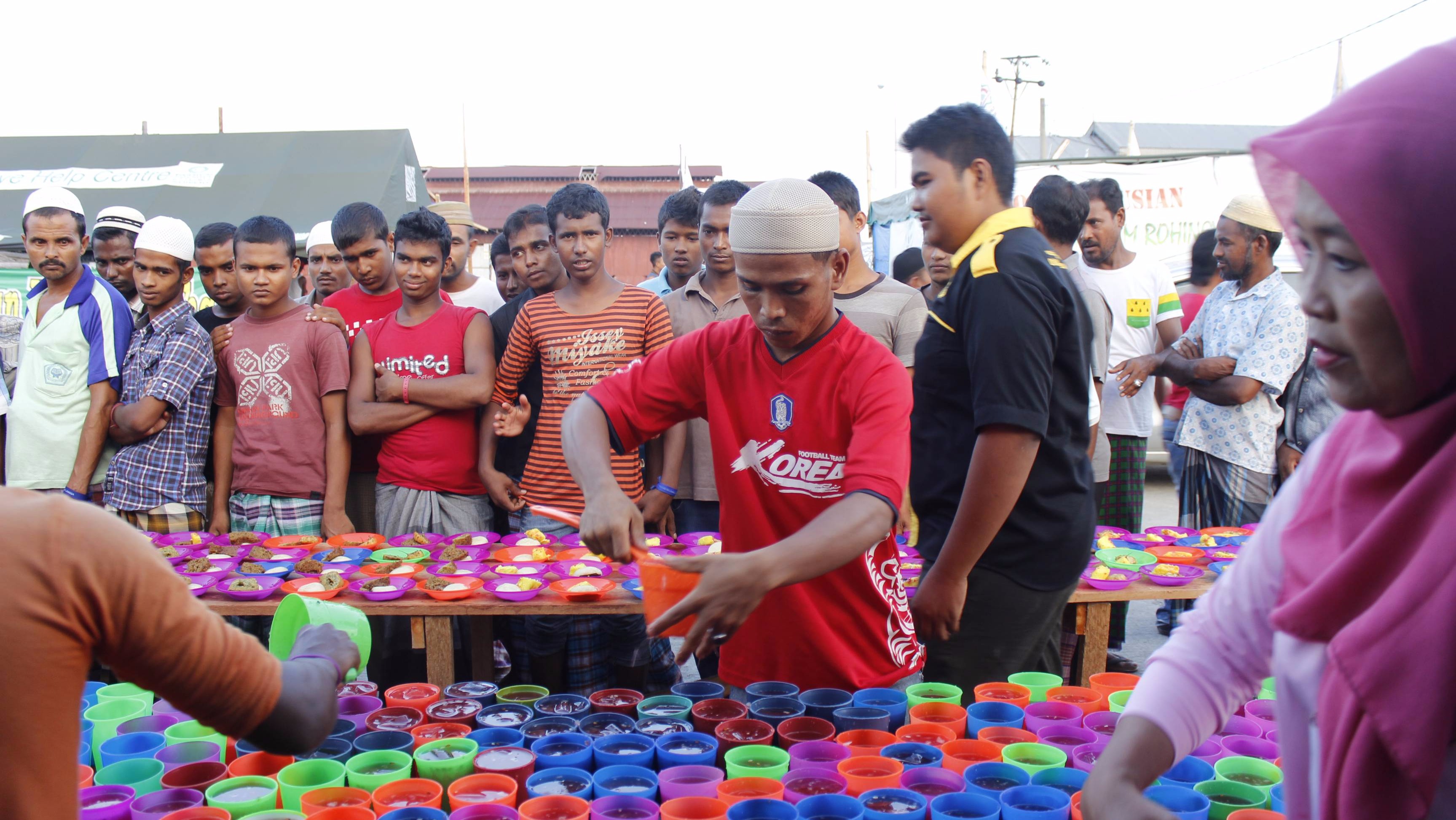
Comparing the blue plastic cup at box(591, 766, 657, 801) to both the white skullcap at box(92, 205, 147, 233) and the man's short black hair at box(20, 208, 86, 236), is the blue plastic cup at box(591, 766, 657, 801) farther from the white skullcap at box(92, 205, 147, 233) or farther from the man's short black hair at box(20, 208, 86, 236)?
the white skullcap at box(92, 205, 147, 233)

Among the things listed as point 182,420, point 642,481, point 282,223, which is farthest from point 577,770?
point 282,223

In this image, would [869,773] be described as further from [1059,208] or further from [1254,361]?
[1254,361]

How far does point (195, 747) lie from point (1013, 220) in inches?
73.4

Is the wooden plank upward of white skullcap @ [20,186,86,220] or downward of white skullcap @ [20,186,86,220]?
downward

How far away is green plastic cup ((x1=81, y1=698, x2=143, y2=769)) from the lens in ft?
6.02

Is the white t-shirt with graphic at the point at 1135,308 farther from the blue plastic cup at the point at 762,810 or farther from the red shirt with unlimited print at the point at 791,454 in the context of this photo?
the blue plastic cup at the point at 762,810

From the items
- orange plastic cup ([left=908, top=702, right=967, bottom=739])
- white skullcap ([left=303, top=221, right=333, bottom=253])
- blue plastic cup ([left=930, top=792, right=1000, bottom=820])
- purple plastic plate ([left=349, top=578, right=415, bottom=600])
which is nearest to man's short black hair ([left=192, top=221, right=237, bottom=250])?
white skullcap ([left=303, top=221, right=333, bottom=253])

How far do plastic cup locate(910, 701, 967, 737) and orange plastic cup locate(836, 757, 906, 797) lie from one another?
0.22 meters

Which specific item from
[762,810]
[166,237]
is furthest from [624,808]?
[166,237]

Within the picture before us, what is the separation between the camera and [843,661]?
2025mm

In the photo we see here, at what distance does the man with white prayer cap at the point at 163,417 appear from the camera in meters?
3.78

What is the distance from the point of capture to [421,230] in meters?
3.91

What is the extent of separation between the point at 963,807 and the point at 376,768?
977 millimetres

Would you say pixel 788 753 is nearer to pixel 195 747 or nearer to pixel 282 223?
pixel 195 747
